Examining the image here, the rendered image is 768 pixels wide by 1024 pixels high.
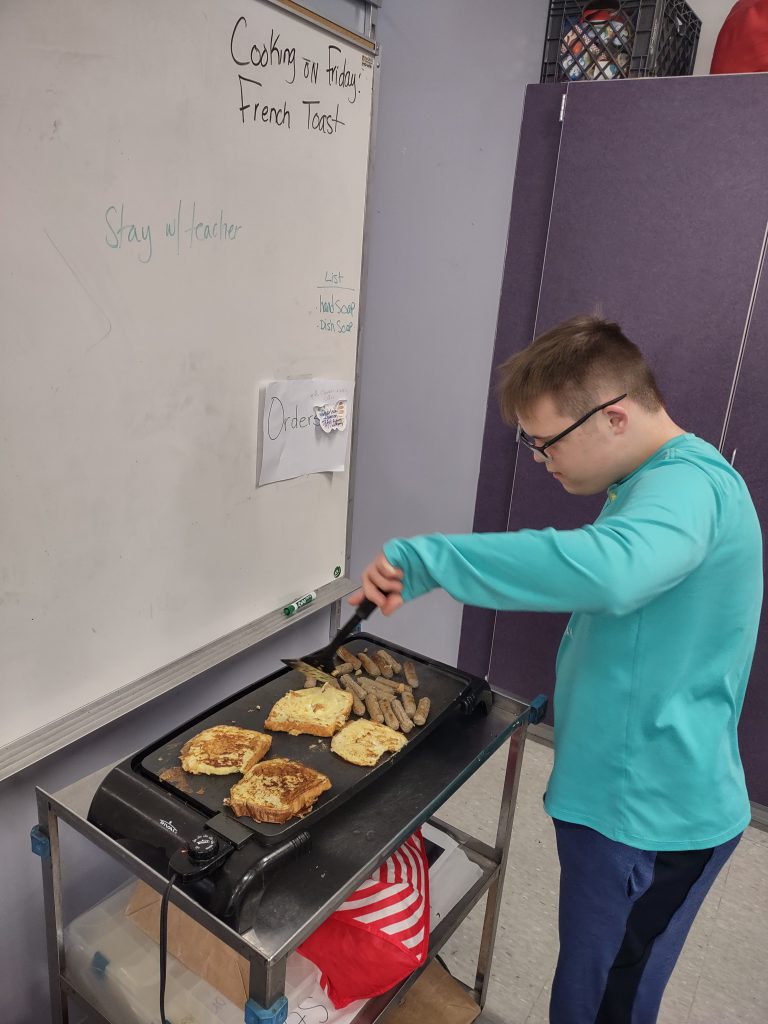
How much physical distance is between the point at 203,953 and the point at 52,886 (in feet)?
0.87

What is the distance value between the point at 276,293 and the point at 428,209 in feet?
3.23

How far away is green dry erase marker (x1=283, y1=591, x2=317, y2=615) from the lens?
5.55 ft

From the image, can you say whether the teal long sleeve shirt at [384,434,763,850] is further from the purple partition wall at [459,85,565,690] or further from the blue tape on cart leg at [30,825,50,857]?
the purple partition wall at [459,85,565,690]

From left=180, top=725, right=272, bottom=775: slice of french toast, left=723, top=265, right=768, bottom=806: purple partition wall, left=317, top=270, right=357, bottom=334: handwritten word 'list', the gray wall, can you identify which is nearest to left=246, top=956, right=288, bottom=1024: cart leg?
left=180, top=725, right=272, bottom=775: slice of french toast

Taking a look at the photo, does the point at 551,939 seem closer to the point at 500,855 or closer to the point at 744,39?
the point at 500,855

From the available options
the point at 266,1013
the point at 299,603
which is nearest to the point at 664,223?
the point at 299,603

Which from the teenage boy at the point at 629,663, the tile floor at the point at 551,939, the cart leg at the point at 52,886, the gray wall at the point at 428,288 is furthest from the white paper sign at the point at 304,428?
the tile floor at the point at 551,939

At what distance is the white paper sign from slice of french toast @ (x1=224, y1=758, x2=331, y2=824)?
623 mm

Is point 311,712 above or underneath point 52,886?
above

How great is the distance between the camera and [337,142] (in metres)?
1.51

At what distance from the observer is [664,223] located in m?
2.20

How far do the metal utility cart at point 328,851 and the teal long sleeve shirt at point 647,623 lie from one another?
0.16m

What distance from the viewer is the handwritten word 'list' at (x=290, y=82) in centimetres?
127

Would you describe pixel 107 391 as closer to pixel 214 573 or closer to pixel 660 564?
pixel 214 573
